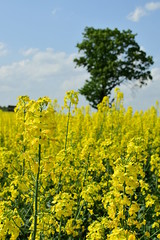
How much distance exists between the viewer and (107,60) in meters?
33.0

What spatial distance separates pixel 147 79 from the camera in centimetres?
3497

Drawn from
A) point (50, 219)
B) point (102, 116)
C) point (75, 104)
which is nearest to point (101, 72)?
point (102, 116)

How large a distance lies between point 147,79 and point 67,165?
32.1m

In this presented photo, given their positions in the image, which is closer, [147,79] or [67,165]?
[67,165]

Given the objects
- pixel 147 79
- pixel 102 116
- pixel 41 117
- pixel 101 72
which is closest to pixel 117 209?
pixel 41 117

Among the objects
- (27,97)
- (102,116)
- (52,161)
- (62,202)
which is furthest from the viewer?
(102,116)

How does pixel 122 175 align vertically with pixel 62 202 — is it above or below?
above

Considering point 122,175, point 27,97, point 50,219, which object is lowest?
point 50,219

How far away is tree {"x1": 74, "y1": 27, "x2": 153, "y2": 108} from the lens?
32344mm

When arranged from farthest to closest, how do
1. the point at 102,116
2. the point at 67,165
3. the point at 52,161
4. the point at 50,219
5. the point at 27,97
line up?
the point at 102,116
the point at 27,97
the point at 67,165
the point at 50,219
the point at 52,161

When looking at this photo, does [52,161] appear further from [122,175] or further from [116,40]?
[116,40]

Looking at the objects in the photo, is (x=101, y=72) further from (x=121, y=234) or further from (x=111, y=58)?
(x=121, y=234)

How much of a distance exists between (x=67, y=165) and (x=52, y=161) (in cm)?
124

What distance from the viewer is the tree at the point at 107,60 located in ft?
106
